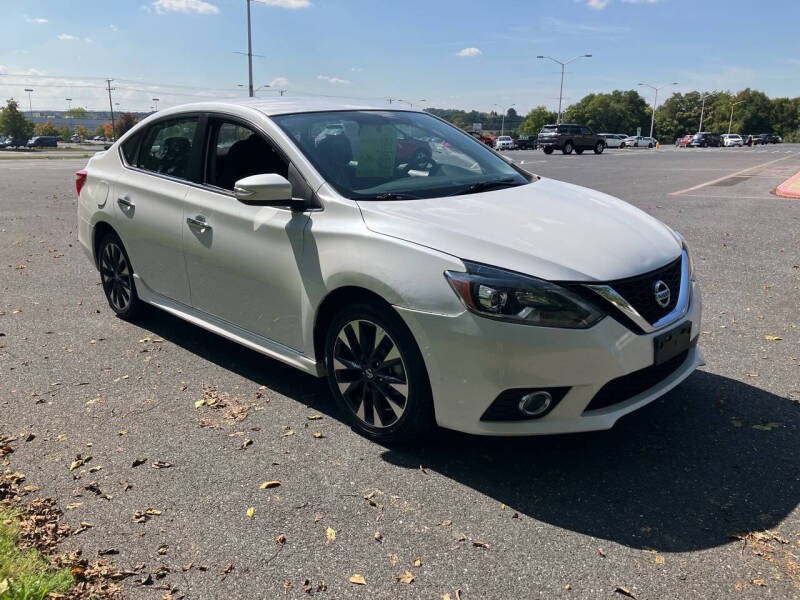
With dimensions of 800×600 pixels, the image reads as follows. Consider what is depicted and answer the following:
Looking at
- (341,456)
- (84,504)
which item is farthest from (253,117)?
(84,504)

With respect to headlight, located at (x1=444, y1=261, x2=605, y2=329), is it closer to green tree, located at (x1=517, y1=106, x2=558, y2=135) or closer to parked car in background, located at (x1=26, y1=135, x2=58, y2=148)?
parked car in background, located at (x1=26, y1=135, x2=58, y2=148)

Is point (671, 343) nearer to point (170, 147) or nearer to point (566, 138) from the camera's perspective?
point (170, 147)

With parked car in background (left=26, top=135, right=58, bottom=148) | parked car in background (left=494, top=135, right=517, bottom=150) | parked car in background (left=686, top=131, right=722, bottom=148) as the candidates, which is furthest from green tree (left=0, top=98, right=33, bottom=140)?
parked car in background (left=686, top=131, right=722, bottom=148)

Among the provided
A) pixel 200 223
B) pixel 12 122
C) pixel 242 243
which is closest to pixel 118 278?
pixel 200 223

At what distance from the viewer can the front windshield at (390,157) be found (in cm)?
378

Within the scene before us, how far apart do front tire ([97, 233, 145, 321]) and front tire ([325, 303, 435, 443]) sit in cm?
250

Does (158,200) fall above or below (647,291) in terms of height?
above

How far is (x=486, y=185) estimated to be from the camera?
407 cm

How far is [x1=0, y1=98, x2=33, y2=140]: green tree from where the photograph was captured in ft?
324

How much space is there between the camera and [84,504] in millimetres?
3096

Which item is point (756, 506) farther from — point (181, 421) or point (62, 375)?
point (62, 375)

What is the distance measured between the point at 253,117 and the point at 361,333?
1638 millimetres

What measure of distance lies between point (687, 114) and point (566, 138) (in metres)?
128

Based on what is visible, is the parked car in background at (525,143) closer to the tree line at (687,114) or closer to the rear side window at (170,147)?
the rear side window at (170,147)
